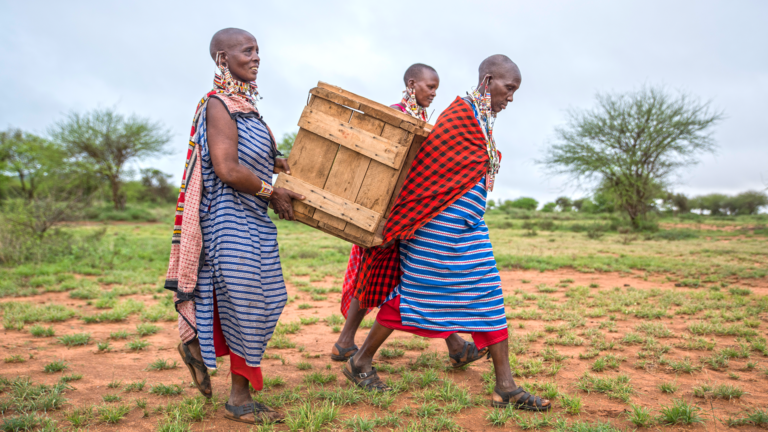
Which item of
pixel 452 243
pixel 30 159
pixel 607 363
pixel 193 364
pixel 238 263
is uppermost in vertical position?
pixel 452 243

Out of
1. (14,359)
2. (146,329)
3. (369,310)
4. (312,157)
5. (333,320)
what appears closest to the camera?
(312,157)

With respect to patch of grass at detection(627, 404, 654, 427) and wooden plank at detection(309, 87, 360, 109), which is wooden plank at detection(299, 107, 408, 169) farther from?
patch of grass at detection(627, 404, 654, 427)

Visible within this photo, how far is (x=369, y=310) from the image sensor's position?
11.0 ft

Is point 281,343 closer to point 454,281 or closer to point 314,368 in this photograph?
point 314,368

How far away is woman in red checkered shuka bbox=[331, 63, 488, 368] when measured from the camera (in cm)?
330

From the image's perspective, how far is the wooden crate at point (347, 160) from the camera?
8.23ft

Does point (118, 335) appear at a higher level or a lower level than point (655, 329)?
lower

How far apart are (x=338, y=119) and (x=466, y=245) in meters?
1.04

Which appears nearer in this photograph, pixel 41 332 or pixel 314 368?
pixel 314 368

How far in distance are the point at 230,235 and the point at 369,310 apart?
1279 mm

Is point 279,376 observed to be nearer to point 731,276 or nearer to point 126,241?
point 731,276

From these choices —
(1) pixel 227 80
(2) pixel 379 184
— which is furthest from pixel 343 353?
(1) pixel 227 80

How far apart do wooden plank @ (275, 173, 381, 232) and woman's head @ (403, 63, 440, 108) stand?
1.85 metres

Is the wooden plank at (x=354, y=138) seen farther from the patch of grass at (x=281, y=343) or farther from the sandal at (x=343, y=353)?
the patch of grass at (x=281, y=343)
